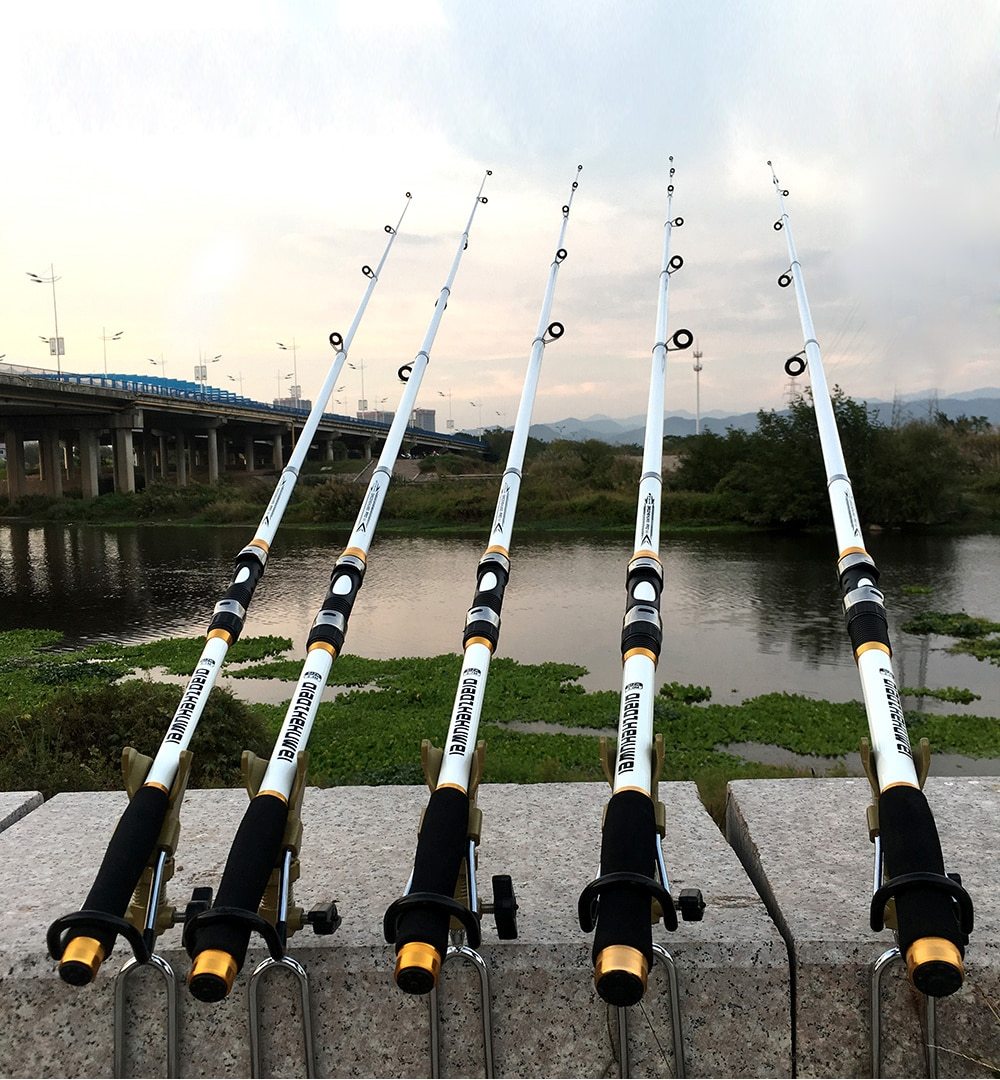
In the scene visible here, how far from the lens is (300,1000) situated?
3297mm

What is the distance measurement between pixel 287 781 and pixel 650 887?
125cm

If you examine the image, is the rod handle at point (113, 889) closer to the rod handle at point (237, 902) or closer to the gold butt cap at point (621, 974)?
the rod handle at point (237, 902)

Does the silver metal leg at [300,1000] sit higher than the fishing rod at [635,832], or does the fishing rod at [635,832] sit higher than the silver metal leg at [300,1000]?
the fishing rod at [635,832]

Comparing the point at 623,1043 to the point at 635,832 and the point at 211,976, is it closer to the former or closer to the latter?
the point at 635,832

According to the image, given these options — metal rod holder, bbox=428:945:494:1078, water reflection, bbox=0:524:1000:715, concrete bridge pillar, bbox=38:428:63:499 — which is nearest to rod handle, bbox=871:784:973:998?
metal rod holder, bbox=428:945:494:1078

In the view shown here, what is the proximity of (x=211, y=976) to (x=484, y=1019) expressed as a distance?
1.17 m

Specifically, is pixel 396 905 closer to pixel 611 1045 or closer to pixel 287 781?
pixel 287 781

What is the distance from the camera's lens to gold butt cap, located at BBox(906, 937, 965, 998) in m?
2.19

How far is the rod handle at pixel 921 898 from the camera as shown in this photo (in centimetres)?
221

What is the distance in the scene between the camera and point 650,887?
2.42 metres

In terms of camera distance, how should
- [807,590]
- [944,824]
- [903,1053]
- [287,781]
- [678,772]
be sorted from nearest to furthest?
[287,781], [903,1053], [944,824], [678,772], [807,590]

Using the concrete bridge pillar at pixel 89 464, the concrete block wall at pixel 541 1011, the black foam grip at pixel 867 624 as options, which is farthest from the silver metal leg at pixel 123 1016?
the concrete bridge pillar at pixel 89 464

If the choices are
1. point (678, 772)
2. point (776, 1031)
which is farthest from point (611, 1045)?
point (678, 772)

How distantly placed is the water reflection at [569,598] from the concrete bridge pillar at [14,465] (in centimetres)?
2170
